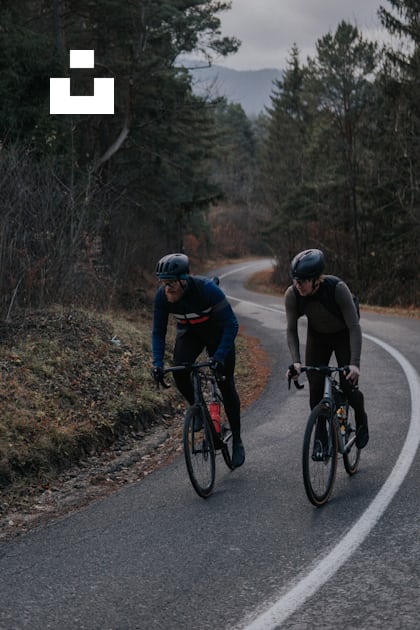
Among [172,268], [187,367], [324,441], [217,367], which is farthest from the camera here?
[187,367]

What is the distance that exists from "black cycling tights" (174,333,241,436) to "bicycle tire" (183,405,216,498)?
304 millimetres

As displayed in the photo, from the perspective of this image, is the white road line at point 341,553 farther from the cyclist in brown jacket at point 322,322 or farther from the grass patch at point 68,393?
the grass patch at point 68,393

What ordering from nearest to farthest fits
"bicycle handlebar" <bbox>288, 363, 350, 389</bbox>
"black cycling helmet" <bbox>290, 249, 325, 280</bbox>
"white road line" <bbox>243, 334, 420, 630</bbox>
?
1. "white road line" <bbox>243, 334, 420, 630</bbox>
2. "black cycling helmet" <bbox>290, 249, 325, 280</bbox>
3. "bicycle handlebar" <bbox>288, 363, 350, 389</bbox>

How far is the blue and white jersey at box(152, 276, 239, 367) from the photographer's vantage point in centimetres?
658

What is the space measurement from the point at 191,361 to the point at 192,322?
1.18 feet

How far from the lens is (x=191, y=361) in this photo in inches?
266

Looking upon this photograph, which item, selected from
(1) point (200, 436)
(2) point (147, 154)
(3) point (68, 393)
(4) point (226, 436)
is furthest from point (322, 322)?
(2) point (147, 154)

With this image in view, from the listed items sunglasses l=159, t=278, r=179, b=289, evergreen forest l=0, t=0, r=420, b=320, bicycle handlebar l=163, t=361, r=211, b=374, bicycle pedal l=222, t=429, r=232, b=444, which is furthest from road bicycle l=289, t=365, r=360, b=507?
evergreen forest l=0, t=0, r=420, b=320

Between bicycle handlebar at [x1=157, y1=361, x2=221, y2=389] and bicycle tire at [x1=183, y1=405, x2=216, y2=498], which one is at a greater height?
bicycle handlebar at [x1=157, y1=361, x2=221, y2=389]

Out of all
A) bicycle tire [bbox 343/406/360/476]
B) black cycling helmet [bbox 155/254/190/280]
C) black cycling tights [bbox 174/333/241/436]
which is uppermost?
black cycling helmet [bbox 155/254/190/280]

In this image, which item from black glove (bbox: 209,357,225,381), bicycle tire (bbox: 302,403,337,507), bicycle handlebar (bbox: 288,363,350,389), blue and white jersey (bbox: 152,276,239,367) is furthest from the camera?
blue and white jersey (bbox: 152,276,239,367)

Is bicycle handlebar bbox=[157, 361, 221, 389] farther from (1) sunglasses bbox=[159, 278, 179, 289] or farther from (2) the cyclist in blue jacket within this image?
(1) sunglasses bbox=[159, 278, 179, 289]

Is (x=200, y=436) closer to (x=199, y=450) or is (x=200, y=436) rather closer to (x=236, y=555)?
(x=199, y=450)

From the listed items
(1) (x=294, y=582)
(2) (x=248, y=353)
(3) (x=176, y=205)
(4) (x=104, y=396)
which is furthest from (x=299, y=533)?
(3) (x=176, y=205)
